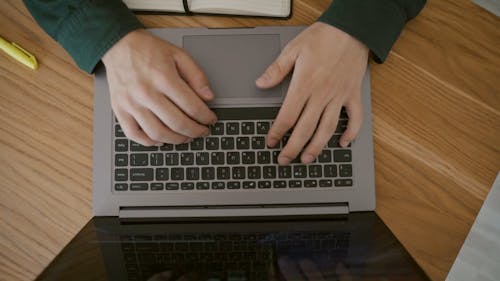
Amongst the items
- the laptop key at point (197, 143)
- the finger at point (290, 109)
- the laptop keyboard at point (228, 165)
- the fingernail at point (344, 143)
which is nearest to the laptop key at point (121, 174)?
the laptop keyboard at point (228, 165)

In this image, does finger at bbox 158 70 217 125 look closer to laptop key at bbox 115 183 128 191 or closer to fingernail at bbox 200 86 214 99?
fingernail at bbox 200 86 214 99

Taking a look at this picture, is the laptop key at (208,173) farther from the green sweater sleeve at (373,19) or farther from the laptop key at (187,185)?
the green sweater sleeve at (373,19)

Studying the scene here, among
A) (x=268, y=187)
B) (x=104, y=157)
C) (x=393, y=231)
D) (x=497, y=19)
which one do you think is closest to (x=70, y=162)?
(x=104, y=157)

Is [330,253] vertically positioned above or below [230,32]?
below

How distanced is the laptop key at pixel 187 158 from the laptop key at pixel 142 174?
0.05 meters

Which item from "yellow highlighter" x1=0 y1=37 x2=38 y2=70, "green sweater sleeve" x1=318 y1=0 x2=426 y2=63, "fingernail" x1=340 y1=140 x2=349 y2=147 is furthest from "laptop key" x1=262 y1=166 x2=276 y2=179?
"yellow highlighter" x1=0 y1=37 x2=38 y2=70

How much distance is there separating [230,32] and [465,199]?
1.38 ft

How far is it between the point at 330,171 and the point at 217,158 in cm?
16

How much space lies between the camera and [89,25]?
575mm

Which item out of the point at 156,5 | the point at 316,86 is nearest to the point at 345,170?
the point at 316,86

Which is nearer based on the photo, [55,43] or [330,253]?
[330,253]

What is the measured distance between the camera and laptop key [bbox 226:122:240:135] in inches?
22.4

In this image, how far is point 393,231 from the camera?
0.57 meters

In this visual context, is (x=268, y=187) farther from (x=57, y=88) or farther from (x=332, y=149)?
(x=57, y=88)
